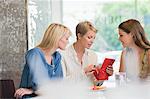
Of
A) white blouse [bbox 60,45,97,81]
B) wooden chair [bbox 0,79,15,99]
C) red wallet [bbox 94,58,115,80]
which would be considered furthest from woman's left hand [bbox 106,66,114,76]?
wooden chair [bbox 0,79,15,99]

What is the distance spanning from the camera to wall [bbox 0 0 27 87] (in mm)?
1579

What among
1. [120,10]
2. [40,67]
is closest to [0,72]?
[40,67]

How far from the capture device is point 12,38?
1.60m

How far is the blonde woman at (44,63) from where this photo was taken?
1.19 m

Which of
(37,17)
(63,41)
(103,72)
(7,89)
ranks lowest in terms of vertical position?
(7,89)

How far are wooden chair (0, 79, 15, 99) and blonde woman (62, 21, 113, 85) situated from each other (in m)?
0.27

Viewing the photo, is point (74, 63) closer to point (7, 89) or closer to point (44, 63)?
point (44, 63)

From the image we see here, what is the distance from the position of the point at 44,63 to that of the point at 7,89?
35 centimetres

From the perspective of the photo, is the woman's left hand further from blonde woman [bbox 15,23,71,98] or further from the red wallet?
blonde woman [bbox 15,23,71,98]

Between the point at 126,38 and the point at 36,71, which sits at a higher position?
the point at 126,38

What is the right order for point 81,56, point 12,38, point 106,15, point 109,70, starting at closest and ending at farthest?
1. point 109,70
2. point 81,56
3. point 12,38
4. point 106,15

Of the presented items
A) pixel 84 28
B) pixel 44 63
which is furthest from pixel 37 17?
pixel 44 63

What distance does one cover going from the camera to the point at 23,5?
163 cm

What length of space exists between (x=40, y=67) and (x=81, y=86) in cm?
18
